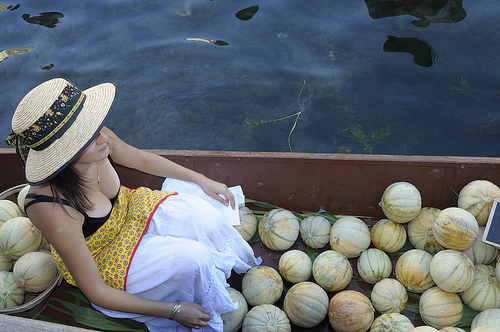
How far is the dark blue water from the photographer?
15.4 feet

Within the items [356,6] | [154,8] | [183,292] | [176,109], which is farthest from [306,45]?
[183,292]

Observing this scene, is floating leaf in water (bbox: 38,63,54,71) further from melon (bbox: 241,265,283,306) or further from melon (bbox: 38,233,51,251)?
melon (bbox: 241,265,283,306)

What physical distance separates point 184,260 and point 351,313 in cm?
110

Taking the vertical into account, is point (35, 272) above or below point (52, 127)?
below

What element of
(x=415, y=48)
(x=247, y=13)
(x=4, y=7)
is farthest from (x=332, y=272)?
(x=4, y=7)

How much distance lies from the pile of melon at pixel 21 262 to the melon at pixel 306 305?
1702 millimetres

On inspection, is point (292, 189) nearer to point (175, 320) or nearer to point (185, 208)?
point (185, 208)

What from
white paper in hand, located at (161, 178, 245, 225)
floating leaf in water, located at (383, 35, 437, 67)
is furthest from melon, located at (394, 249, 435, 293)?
floating leaf in water, located at (383, 35, 437, 67)

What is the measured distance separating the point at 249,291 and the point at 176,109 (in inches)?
114

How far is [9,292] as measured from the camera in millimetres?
2941

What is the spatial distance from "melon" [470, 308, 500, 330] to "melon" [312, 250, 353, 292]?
81 centimetres

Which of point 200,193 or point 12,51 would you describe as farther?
point 12,51

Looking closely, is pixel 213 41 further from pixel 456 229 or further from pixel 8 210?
pixel 456 229

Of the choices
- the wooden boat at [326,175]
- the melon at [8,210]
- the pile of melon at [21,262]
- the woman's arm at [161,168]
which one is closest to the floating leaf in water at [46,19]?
the wooden boat at [326,175]
